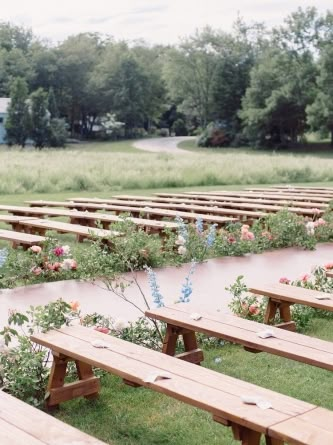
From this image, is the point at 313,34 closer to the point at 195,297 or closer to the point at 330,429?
the point at 195,297

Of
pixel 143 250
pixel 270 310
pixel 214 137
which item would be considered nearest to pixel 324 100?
pixel 214 137

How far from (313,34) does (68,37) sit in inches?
1219

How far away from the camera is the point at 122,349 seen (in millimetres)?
4113

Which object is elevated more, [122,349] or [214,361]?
[122,349]

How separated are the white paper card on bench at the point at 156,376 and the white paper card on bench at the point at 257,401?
0.48 meters

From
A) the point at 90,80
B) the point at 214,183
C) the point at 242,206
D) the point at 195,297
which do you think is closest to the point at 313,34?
the point at 90,80

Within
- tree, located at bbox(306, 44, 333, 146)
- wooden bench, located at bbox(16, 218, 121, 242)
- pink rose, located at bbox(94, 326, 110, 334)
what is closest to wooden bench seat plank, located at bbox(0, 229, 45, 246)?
wooden bench, located at bbox(16, 218, 121, 242)

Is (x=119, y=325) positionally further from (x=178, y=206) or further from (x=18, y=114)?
(x=18, y=114)

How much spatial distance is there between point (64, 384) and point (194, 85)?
2576 inches

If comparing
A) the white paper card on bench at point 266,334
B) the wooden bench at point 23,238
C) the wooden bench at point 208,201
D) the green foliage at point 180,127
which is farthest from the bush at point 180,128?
the white paper card on bench at point 266,334

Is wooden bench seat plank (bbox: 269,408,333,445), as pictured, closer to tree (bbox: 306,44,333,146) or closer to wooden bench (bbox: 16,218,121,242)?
wooden bench (bbox: 16,218,121,242)

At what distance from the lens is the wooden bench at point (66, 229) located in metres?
8.71

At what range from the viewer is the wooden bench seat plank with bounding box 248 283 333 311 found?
532 centimetres

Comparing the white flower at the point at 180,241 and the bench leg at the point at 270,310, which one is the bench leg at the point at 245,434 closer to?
the bench leg at the point at 270,310
